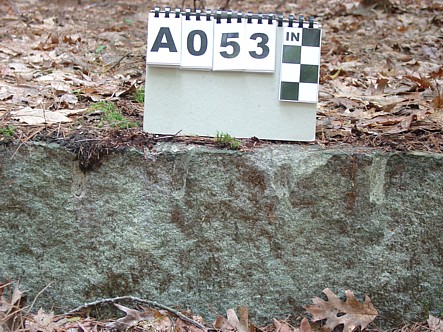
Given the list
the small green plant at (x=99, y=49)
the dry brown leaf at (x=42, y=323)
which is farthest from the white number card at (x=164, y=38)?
the small green plant at (x=99, y=49)

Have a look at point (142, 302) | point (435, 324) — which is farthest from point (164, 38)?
point (435, 324)

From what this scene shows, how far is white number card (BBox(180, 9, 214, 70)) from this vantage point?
1.94 metres

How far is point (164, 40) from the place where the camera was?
1.92m

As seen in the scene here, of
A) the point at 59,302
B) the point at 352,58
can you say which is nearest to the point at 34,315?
the point at 59,302

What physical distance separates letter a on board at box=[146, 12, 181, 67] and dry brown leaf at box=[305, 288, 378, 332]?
3.06 feet

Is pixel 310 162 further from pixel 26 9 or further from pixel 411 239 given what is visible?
pixel 26 9

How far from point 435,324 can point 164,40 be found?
4.27 ft

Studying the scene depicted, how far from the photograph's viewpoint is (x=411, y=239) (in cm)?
201

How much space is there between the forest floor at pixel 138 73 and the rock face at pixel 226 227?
10 cm

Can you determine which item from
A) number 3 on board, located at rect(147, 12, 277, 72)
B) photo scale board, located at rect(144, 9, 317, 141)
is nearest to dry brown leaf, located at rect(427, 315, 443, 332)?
photo scale board, located at rect(144, 9, 317, 141)

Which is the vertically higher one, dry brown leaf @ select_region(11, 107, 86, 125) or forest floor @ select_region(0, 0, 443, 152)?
forest floor @ select_region(0, 0, 443, 152)

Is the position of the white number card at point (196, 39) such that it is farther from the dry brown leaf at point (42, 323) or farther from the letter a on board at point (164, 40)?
the dry brown leaf at point (42, 323)

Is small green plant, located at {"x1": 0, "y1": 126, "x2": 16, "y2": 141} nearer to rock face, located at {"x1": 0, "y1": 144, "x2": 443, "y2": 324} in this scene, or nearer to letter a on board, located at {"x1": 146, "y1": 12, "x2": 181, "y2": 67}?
rock face, located at {"x1": 0, "y1": 144, "x2": 443, "y2": 324}

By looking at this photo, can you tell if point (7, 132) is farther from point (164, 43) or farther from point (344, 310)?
point (344, 310)
